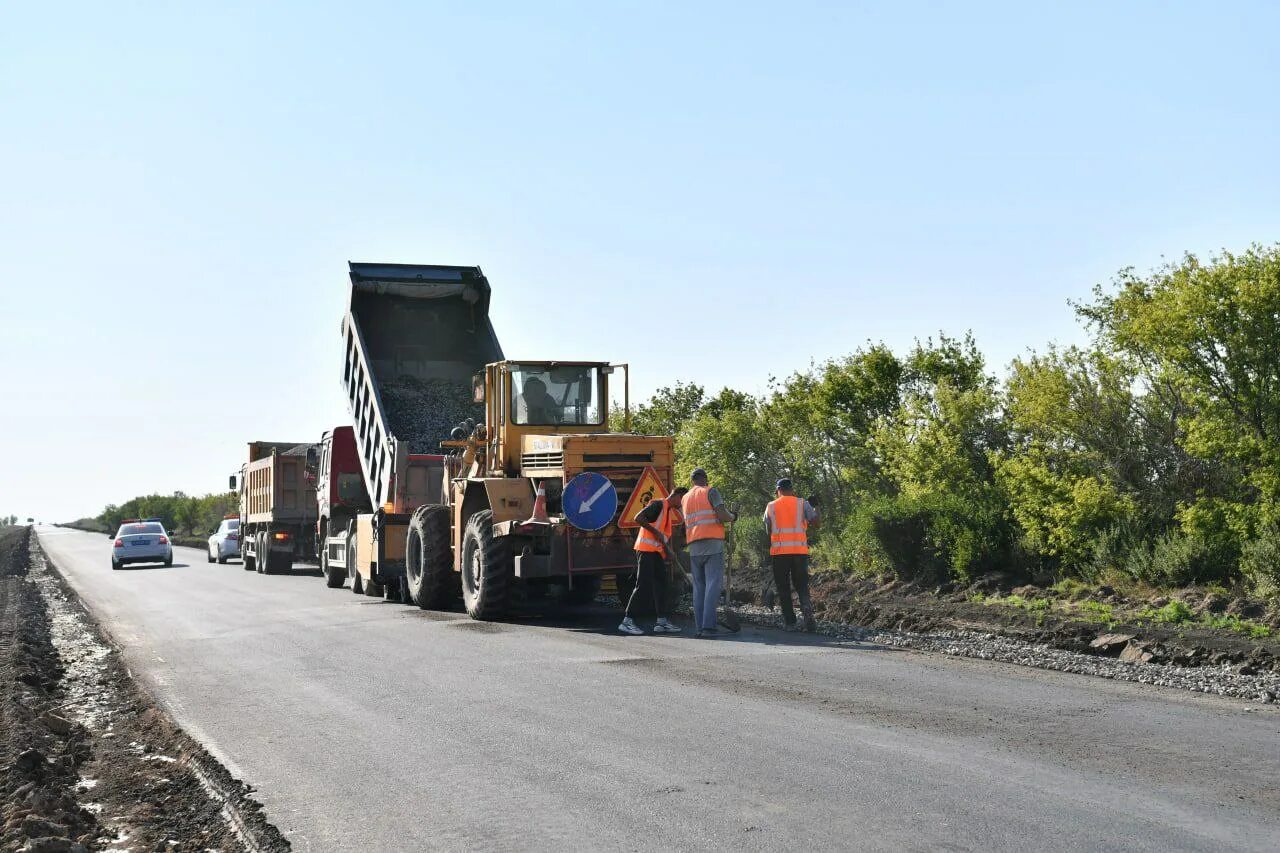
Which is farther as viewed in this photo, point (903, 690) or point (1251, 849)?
point (903, 690)

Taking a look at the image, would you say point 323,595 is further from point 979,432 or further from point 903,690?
point 903,690

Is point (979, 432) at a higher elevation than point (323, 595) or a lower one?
higher

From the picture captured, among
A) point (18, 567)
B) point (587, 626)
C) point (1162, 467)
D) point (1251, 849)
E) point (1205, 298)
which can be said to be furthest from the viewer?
point (18, 567)

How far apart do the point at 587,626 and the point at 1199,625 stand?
6.89 metres

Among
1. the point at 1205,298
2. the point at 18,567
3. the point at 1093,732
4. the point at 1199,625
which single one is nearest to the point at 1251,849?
the point at 1093,732

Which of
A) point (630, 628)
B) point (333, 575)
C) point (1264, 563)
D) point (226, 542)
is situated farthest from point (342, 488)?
point (226, 542)

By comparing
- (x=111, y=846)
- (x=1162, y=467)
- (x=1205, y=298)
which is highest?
(x=1205, y=298)

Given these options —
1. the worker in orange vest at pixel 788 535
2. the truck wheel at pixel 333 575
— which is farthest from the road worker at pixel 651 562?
the truck wheel at pixel 333 575

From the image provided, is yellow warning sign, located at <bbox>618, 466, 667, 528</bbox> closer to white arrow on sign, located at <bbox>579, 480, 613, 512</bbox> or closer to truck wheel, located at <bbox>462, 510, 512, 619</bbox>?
white arrow on sign, located at <bbox>579, 480, 613, 512</bbox>

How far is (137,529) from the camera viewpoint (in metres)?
37.4

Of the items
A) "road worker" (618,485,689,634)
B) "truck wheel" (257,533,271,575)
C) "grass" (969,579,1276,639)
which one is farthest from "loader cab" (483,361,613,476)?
"truck wheel" (257,533,271,575)

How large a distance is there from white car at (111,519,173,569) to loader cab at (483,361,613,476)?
77.6ft

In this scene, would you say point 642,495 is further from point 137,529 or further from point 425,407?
point 137,529

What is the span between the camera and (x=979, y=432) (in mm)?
22422
